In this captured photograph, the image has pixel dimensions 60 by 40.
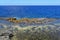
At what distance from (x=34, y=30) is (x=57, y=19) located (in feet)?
1.43

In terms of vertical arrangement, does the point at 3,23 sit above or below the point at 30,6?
below

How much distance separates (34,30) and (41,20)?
0.69 ft

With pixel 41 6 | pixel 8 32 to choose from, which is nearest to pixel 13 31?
pixel 8 32

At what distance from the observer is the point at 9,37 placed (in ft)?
9.61

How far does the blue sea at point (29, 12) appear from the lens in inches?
117

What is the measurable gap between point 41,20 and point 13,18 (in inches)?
18.8

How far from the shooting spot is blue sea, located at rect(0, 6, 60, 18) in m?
2.96

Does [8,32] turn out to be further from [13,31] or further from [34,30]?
[34,30]

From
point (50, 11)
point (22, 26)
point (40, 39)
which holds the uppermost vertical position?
point (50, 11)

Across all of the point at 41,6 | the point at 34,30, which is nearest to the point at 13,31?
the point at 34,30

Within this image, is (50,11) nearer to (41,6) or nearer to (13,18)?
(41,6)

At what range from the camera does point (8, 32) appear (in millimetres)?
2926

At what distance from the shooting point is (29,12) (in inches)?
118

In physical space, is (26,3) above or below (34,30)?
above
